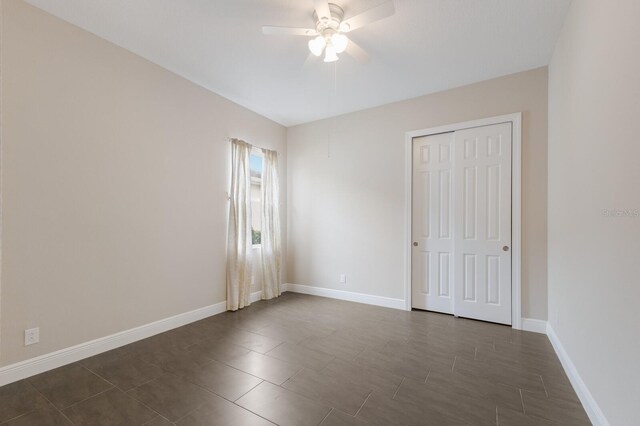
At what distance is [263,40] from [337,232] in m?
2.89

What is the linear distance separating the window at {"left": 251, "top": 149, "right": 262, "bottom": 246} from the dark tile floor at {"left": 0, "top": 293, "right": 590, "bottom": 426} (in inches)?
62.1

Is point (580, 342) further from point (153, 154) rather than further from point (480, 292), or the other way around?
point (153, 154)

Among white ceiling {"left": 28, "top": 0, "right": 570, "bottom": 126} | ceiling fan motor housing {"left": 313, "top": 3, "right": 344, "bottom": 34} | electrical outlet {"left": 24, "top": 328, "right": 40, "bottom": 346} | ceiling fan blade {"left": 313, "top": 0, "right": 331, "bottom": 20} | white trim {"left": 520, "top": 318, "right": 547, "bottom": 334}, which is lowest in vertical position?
white trim {"left": 520, "top": 318, "right": 547, "bottom": 334}

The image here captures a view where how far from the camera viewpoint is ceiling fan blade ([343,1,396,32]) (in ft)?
6.36

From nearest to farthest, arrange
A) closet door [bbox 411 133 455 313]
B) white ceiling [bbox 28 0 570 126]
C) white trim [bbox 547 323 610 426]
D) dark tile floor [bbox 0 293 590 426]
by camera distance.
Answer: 1. white trim [bbox 547 323 610 426]
2. dark tile floor [bbox 0 293 590 426]
3. white ceiling [bbox 28 0 570 126]
4. closet door [bbox 411 133 455 313]

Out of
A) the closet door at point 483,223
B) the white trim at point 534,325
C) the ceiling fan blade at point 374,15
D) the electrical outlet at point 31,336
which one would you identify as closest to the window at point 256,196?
the electrical outlet at point 31,336

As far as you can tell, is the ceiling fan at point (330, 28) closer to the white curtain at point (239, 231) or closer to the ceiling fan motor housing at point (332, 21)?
the ceiling fan motor housing at point (332, 21)

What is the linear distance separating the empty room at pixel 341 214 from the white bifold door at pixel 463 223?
0.09 feet

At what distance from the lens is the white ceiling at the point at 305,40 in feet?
7.61

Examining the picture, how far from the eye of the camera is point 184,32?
265cm

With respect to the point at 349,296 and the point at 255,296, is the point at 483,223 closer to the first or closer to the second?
the point at 349,296

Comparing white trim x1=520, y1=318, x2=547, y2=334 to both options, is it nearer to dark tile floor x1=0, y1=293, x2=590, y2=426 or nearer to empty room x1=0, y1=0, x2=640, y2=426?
empty room x1=0, y1=0, x2=640, y2=426

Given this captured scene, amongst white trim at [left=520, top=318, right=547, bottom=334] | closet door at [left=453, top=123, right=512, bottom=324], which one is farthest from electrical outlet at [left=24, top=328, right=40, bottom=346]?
white trim at [left=520, top=318, right=547, bottom=334]

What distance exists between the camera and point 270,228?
4.65m
